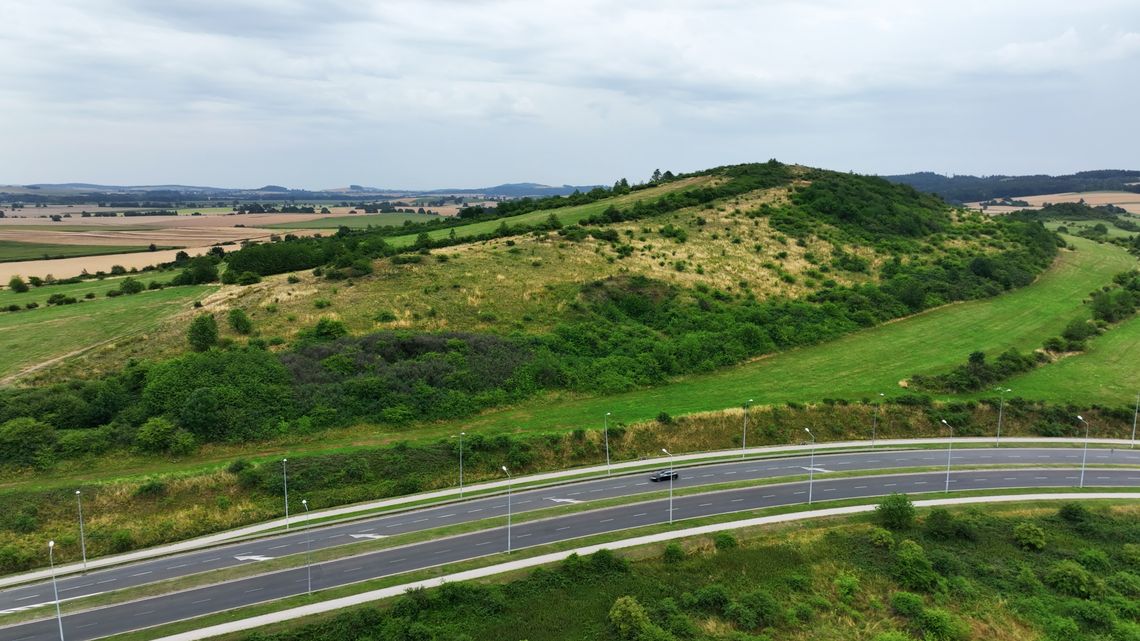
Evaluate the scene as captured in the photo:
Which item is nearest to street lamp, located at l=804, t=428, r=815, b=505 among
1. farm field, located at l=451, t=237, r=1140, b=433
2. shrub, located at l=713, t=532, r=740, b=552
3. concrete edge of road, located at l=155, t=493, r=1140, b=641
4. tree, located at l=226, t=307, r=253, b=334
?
concrete edge of road, located at l=155, t=493, r=1140, b=641

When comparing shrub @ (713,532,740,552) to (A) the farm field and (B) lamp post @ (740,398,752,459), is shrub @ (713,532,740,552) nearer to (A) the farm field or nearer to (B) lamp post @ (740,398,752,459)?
(B) lamp post @ (740,398,752,459)

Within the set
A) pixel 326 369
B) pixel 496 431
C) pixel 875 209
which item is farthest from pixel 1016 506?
pixel 875 209

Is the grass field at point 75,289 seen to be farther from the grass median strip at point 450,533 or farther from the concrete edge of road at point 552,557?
the concrete edge of road at point 552,557

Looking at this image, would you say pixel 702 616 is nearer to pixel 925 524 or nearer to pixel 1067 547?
pixel 925 524

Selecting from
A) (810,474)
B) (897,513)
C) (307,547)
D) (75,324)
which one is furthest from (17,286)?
(897,513)

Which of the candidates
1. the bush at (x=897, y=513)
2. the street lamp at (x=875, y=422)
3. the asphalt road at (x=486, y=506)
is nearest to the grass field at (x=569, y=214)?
the street lamp at (x=875, y=422)
